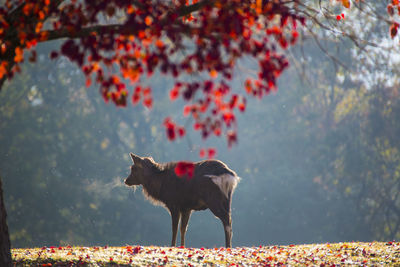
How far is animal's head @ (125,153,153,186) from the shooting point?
1315 cm

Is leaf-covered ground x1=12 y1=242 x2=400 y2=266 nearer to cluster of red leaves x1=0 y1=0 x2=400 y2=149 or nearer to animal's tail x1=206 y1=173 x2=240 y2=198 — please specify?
animal's tail x1=206 y1=173 x2=240 y2=198

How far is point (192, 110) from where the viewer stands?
5.65 meters

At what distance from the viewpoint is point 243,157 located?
1565 inches

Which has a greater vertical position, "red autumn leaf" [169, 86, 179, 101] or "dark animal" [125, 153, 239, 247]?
"dark animal" [125, 153, 239, 247]

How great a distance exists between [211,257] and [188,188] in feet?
9.56

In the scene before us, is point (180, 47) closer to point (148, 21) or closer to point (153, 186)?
point (148, 21)

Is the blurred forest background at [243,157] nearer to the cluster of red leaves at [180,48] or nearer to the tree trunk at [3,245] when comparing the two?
the tree trunk at [3,245]

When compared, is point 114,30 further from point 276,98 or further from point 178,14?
point 276,98

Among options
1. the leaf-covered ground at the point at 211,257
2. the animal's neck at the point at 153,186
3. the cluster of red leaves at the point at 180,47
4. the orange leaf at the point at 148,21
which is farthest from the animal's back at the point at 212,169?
the orange leaf at the point at 148,21

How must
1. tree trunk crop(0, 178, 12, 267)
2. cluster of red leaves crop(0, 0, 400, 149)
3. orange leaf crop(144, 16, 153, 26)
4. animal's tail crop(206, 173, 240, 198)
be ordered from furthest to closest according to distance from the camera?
animal's tail crop(206, 173, 240, 198) → tree trunk crop(0, 178, 12, 267) → orange leaf crop(144, 16, 153, 26) → cluster of red leaves crop(0, 0, 400, 149)

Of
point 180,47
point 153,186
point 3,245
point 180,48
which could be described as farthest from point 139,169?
point 180,47

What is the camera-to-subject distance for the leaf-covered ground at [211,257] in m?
8.53

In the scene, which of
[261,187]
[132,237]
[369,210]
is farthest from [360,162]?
[132,237]

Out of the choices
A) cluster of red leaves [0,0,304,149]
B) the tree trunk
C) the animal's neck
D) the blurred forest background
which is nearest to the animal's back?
the animal's neck
